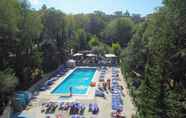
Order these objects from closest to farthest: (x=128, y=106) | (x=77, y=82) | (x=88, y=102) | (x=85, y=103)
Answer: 1. (x=128, y=106)
2. (x=85, y=103)
3. (x=88, y=102)
4. (x=77, y=82)

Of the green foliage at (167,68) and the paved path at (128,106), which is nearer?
the green foliage at (167,68)

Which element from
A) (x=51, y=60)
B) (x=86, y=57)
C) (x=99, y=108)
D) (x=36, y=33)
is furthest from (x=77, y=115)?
(x=86, y=57)

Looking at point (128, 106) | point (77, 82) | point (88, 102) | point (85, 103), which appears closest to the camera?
point (128, 106)

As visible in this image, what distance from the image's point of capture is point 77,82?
1352 inches

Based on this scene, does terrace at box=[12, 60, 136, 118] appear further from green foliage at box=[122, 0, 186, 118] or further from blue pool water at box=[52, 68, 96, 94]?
green foliage at box=[122, 0, 186, 118]

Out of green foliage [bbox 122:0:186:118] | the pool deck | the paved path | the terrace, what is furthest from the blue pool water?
green foliage [bbox 122:0:186:118]

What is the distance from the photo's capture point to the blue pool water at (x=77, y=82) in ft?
95.9

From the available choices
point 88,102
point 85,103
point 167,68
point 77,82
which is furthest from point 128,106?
point 77,82

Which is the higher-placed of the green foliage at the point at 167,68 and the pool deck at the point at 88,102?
the green foliage at the point at 167,68

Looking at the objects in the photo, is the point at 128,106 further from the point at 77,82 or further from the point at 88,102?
the point at 77,82

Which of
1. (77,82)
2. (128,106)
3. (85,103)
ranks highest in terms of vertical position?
(77,82)

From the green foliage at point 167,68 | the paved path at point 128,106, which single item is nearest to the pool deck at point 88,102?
the paved path at point 128,106

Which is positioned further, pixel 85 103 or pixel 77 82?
pixel 77 82

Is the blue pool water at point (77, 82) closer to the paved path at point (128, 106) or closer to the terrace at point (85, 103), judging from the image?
the terrace at point (85, 103)
